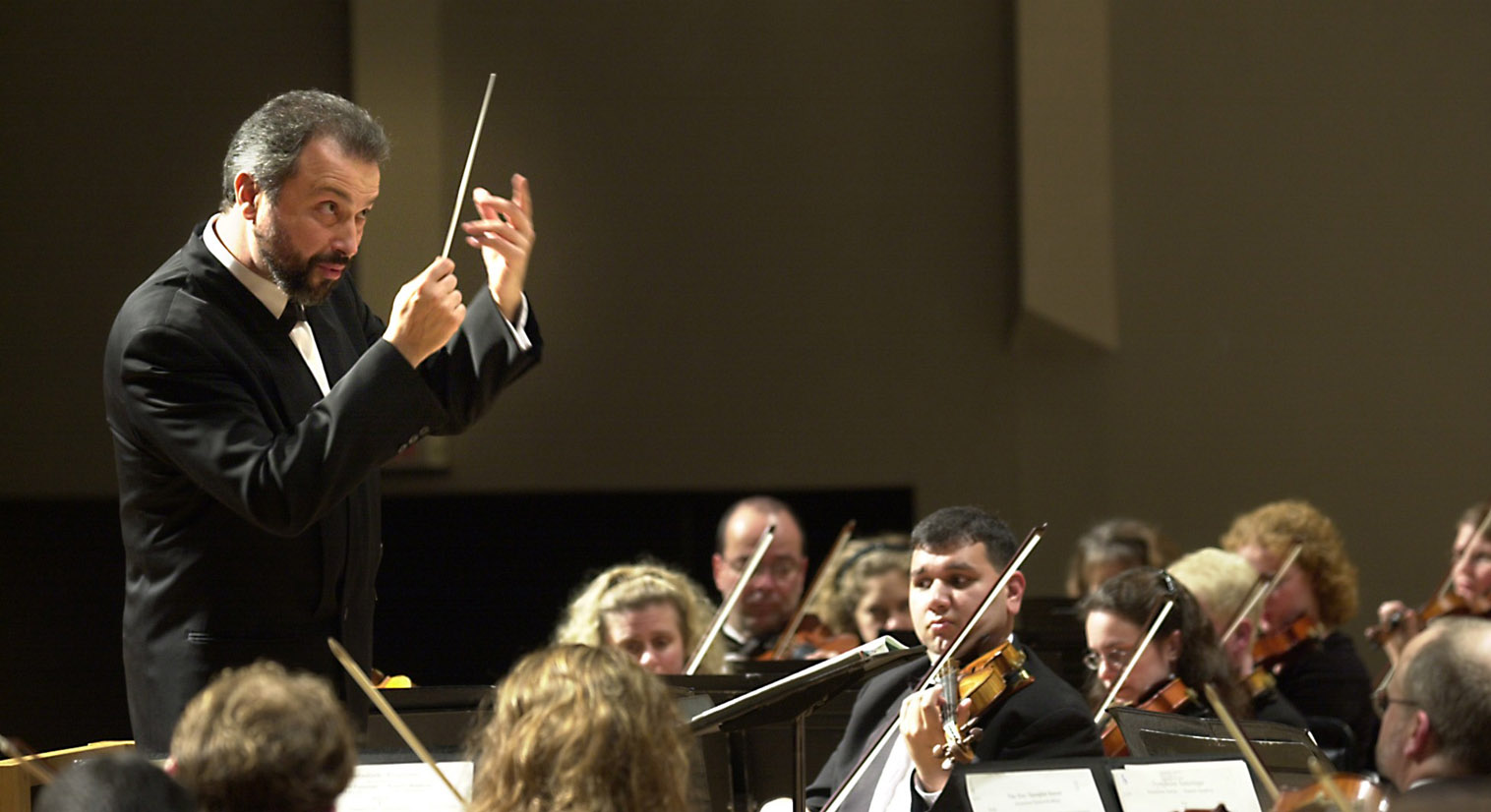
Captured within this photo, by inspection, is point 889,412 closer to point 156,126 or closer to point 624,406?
point 624,406

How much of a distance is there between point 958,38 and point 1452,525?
248 cm

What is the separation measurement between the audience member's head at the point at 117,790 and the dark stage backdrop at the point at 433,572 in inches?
191

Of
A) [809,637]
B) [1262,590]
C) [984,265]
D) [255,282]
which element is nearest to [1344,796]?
[255,282]

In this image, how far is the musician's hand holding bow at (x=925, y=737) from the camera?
8.30 feet

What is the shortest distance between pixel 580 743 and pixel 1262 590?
3243 millimetres

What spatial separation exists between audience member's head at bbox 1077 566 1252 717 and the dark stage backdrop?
Answer: 2839 millimetres

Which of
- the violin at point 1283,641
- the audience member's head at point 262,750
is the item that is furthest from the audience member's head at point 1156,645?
the audience member's head at point 262,750

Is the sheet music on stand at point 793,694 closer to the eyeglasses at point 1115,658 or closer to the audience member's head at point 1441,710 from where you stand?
the audience member's head at point 1441,710

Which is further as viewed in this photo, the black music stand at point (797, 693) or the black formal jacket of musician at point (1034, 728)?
the black formal jacket of musician at point (1034, 728)

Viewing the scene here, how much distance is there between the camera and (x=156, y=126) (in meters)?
6.14

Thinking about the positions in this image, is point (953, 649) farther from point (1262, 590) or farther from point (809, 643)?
point (809, 643)

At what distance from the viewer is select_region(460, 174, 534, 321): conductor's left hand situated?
7.27 feet

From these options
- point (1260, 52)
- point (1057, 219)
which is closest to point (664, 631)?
point (1057, 219)

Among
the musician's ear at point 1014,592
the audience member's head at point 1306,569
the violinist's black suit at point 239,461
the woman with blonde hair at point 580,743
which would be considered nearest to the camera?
the woman with blonde hair at point 580,743
